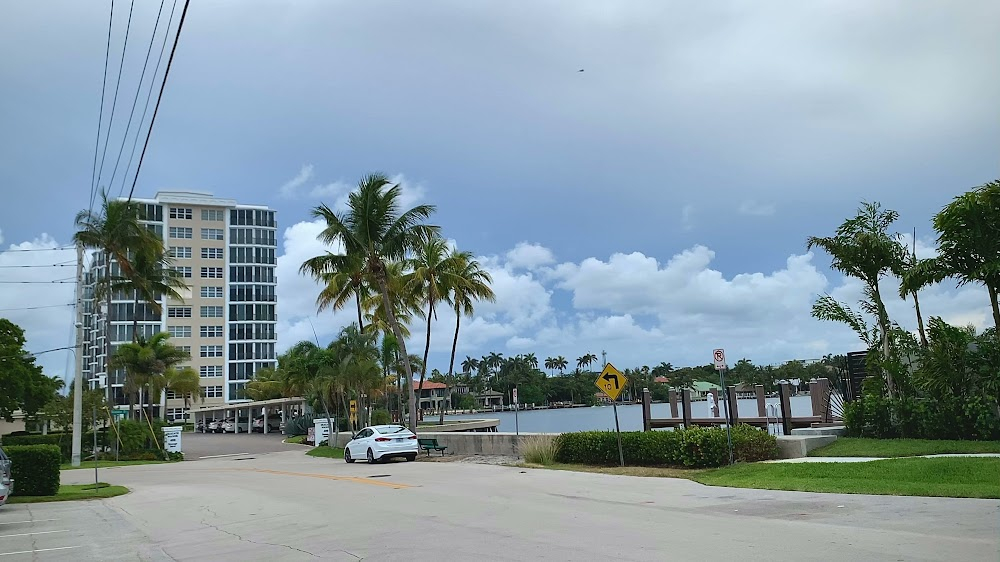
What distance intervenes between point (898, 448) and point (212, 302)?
98.9m

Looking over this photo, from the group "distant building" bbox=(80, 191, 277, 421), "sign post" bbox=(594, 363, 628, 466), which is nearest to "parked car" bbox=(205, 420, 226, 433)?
"distant building" bbox=(80, 191, 277, 421)

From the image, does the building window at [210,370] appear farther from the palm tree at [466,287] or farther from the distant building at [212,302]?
the palm tree at [466,287]

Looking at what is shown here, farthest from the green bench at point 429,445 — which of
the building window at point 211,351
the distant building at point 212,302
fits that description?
the building window at point 211,351

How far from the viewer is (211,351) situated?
103625 millimetres

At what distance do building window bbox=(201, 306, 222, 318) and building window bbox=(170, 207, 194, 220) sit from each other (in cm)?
1237

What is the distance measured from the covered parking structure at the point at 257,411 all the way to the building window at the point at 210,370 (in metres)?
14.6

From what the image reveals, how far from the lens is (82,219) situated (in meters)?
42.2

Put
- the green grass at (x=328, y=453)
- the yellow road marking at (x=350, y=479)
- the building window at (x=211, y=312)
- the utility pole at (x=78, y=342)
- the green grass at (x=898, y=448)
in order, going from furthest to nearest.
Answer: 1. the building window at (x=211, y=312)
2. the green grass at (x=328, y=453)
3. the utility pole at (x=78, y=342)
4. the yellow road marking at (x=350, y=479)
5. the green grass at (x=898, y=448)

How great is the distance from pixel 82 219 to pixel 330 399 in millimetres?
17443

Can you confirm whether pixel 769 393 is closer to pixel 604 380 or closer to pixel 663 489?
pixel 604 380

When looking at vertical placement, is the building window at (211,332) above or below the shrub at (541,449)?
above

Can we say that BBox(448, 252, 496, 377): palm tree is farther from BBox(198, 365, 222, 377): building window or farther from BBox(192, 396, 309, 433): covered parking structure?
BBox(198, 365, 222, 377): building window

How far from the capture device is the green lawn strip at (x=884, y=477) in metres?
12.6

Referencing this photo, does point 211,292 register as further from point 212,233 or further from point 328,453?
point 328,453
